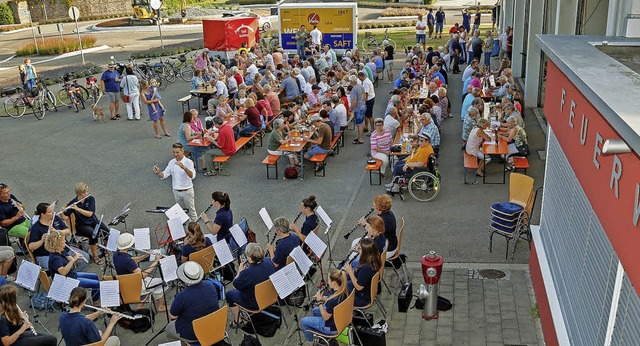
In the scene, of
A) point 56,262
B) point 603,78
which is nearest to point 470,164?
point 603,78

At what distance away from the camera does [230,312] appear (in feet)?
32.8

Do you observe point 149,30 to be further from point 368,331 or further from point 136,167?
point 368,331

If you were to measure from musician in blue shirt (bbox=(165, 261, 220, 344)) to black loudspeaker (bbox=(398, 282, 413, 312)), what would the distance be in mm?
2769

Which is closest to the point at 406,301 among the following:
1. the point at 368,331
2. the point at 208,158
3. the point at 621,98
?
the point at 368,331

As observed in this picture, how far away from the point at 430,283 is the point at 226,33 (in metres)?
22.4

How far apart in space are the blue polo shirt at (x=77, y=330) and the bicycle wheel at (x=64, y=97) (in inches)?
679

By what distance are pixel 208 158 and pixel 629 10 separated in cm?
1046

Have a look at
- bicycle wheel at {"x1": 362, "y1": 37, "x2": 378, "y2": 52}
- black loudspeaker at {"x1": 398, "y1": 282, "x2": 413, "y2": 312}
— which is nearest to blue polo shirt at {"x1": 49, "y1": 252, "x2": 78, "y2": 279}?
black loudspeaker at {"x1": 398, "y1": 282, "x2": 413, "y2": 312}

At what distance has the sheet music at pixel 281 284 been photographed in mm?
8344

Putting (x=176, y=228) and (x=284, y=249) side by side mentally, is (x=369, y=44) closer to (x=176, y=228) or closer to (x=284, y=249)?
(x=176, y=228)

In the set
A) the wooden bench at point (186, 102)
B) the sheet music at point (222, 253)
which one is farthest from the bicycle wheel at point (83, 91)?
the sheet music at point (222, 253)

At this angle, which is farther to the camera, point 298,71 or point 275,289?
point 298,71

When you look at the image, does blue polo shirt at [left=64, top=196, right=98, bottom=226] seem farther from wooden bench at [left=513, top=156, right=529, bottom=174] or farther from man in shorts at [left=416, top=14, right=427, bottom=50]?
man in shorts at [left=416, top=14, right=427, bottom=50]

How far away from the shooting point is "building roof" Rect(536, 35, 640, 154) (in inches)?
177
